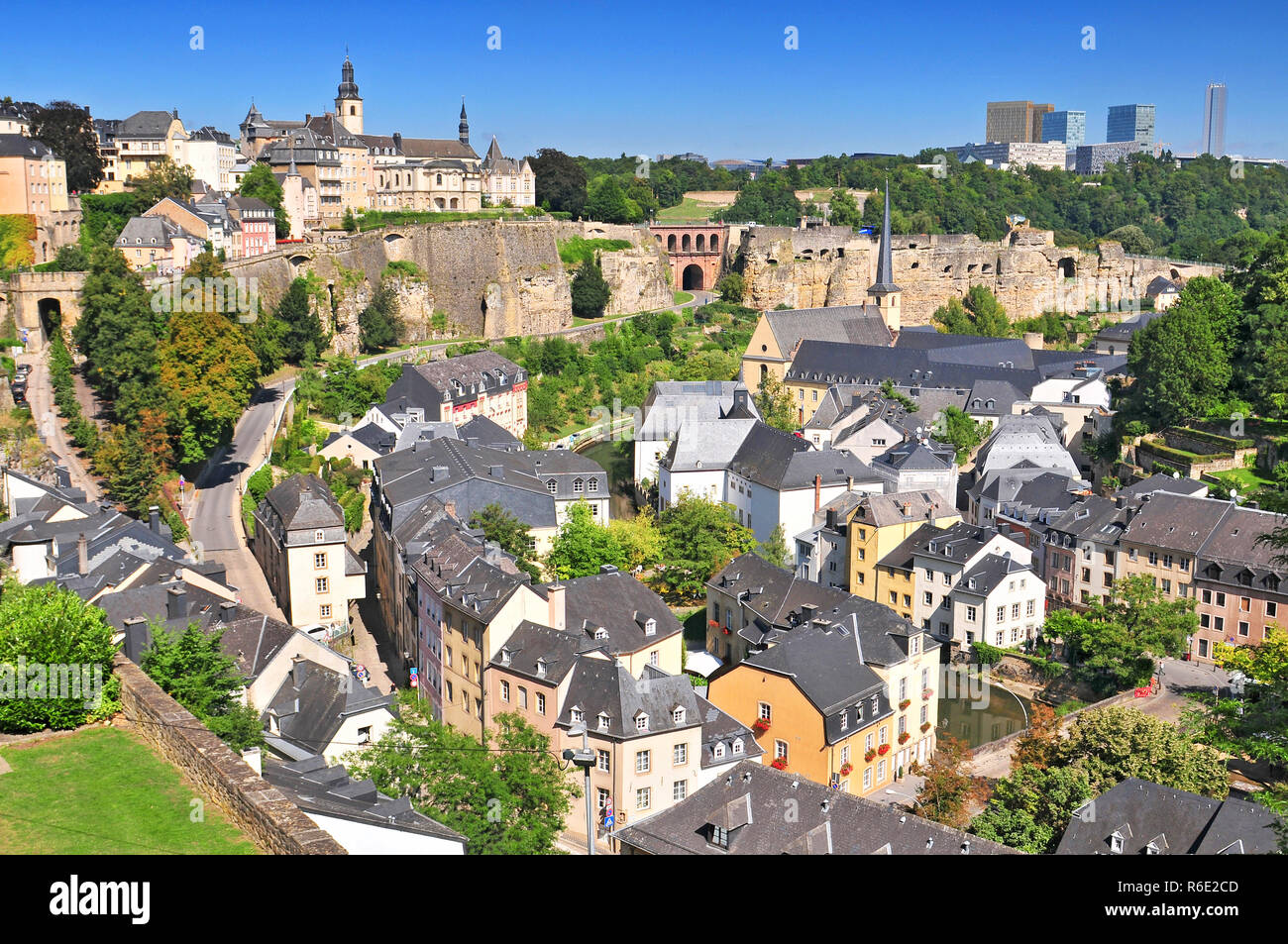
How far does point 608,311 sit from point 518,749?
50684 millimetres

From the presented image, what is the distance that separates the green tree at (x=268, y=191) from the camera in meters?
56.5

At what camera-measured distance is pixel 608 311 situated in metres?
70.0

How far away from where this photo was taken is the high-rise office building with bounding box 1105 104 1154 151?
155250 mm

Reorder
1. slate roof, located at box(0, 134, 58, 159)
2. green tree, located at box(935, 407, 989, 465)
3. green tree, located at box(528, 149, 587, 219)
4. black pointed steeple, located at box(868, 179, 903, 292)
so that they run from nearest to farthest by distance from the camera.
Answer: slate roof, located at box(0, 134, 58, 159) < green tree, located at box(935, 407, 989, 465) < black pointed steeple, located at box(868, 179, 903, 292) < green tree, located at box(528, 149, 587, 219)

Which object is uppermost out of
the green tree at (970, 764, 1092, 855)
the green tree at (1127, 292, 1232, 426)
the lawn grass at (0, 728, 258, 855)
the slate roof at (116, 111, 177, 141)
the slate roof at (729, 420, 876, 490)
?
the slate roof at (116, 111, 177, 141)

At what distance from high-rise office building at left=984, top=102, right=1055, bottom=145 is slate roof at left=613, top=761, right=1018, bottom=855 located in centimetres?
16019

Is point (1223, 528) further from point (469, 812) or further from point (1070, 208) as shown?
point (1070, 208)

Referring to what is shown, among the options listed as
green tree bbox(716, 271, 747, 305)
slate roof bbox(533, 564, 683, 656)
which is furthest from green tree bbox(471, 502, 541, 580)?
green tree bbox(716, 271, 747, 305)

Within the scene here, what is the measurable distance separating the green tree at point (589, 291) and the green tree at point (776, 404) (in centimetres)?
1267

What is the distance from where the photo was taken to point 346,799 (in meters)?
15.6

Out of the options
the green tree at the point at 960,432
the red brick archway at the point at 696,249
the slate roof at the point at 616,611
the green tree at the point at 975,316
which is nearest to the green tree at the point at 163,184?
the green tree at the point at 960,432

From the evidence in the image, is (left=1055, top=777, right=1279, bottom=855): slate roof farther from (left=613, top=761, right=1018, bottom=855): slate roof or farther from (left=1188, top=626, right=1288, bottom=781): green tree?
(left=613, top=761, right=1018, bottom=855): slate roof

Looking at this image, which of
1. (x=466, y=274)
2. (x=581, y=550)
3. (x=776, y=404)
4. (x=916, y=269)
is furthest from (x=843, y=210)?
(x=581, y=550)
